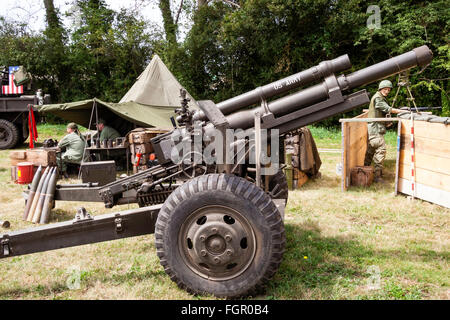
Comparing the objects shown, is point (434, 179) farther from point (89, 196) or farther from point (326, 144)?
point (326, 144)

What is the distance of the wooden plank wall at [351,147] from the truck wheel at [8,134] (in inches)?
456

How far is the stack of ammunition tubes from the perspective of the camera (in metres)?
5.29

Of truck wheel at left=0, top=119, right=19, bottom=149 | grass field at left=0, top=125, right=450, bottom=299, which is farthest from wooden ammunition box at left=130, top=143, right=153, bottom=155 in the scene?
truck wheel at left=0, top=119, right=19, bottom=149

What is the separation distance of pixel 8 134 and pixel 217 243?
1306 centimetres

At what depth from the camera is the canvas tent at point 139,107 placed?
372 inches

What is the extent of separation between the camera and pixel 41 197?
5.39m

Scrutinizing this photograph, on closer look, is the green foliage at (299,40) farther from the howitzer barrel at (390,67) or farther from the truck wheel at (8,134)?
the howitzer barrel at (390,67)

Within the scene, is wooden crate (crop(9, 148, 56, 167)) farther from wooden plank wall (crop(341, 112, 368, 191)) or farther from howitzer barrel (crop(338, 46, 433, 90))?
howitzer barrel (crop(338, 46, 433, 90))

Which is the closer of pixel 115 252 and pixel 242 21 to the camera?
pixel 115 252

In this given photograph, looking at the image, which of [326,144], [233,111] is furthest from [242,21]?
[233,111]

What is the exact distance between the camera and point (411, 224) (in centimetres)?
504

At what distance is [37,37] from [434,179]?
22.4 m

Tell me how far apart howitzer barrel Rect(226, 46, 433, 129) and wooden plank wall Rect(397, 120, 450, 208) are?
110 inches

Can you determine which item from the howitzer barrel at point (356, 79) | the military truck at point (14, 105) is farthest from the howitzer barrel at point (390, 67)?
the military truck at point (14, 105)
